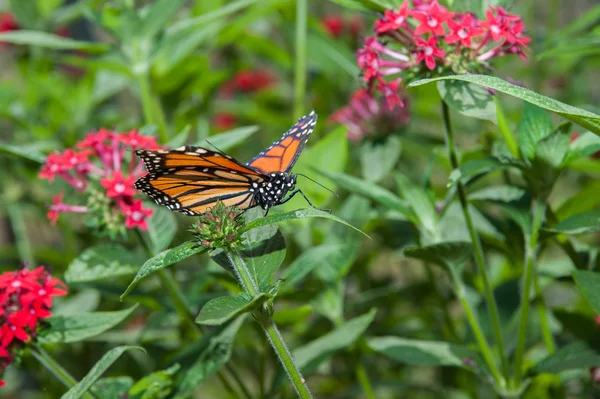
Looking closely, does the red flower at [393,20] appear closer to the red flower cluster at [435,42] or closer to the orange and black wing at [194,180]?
the red flower cluster at [435,42]

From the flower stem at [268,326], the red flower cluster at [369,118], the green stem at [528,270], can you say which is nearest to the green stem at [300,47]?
the red flower cluster at [369,118]

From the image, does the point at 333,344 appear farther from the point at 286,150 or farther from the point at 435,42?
the point at 435,42

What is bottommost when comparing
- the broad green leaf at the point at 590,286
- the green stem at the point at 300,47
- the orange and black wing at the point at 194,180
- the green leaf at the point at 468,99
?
the broad green leaf at the point at 590,286

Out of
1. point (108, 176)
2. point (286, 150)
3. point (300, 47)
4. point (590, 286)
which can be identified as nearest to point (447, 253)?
point (590, 286)

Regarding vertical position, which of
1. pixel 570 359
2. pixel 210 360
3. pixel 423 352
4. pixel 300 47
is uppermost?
pixel 300 47

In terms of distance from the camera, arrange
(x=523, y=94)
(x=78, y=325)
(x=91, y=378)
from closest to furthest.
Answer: (x=523, y=94) < (x=91, y=378) < (x=78, y=325)
